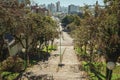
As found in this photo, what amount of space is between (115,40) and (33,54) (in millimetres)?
28729

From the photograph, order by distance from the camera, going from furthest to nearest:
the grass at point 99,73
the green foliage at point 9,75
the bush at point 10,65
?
the bush at point 10,65
the grass at point 99,73
the green foliage at point 9,75

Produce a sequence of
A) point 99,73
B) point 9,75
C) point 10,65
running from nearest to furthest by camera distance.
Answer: point 9,75 → point 10,65 → point 99,73

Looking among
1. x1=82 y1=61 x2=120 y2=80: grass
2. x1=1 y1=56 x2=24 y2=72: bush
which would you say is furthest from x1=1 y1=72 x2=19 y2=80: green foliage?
x1=82 y1=61 x2=120 y2=80: grass

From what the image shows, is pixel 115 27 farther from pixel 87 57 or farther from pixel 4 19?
pixel 87 57

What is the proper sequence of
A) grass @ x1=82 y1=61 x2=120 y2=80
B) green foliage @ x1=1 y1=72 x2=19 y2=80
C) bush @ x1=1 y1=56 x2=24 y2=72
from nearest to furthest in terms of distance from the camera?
green foliage @ x1=1 y1=72 x2=19 y2=80 → grass @ x1=82 y1=61 x2=120 y2=80 → bush @ x1=1 y1=56 x2=24 y2=72

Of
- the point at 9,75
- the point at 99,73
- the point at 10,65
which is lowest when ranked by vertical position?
the point at 99,73

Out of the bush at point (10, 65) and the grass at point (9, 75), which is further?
the bush at point (10, 65)

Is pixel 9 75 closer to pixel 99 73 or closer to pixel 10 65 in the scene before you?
pixel 10 65

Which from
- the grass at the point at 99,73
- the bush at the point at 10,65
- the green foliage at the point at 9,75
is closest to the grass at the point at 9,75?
the green foliage at the point at 9,75

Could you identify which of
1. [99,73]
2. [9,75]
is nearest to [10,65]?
[9,75]

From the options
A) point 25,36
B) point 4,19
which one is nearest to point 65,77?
point 25,36

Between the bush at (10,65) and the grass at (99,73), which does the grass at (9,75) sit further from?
the grass at (99,73)

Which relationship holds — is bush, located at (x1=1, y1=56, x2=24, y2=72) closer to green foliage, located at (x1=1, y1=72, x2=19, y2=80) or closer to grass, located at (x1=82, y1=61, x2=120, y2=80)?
green foliage, located at (x1=1, y1=72, x2=19, y2=80)

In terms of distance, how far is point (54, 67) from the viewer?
119 ft
